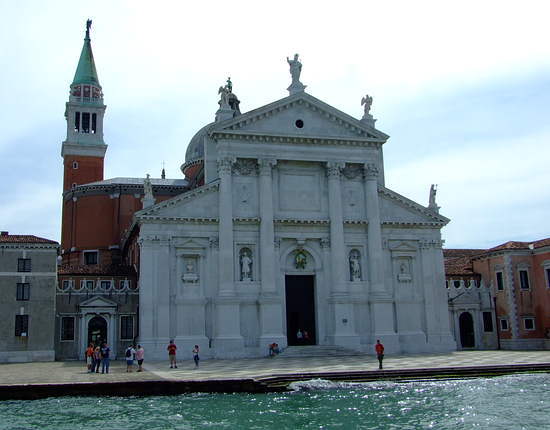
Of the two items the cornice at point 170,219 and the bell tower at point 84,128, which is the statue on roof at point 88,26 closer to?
the bell tower at point 84,128

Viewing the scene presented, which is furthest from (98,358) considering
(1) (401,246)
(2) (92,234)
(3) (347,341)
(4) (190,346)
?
(2) (92,234)

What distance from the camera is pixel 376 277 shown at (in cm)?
3738

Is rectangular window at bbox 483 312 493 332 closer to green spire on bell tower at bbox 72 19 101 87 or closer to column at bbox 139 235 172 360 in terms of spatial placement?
column at bbox 139 235 172 360

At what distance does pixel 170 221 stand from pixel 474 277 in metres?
22.5

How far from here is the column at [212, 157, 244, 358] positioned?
112ft

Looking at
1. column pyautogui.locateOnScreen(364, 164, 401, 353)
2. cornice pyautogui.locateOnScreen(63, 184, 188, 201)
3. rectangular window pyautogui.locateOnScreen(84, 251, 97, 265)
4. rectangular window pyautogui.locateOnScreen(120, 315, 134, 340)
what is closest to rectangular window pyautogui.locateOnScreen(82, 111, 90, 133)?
cornice pyautogui.locateOnScreen(63, 184, 188, 201)

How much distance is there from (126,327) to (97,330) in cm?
167

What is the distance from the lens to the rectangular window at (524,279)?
139 ft

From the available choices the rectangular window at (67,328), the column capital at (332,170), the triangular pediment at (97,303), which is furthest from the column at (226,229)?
the rectangular window at (67,328)

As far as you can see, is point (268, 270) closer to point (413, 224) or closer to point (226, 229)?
point (226, 229)

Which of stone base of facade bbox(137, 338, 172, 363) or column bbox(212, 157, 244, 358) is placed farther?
column bbox(212, 157, 244, 358)

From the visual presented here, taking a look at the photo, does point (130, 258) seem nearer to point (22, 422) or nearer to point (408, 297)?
point (408, 297)

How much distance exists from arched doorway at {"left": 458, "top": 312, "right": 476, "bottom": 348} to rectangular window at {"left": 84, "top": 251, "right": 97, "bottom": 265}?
27452 mm

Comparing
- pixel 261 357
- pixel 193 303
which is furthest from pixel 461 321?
pixel 193 303
